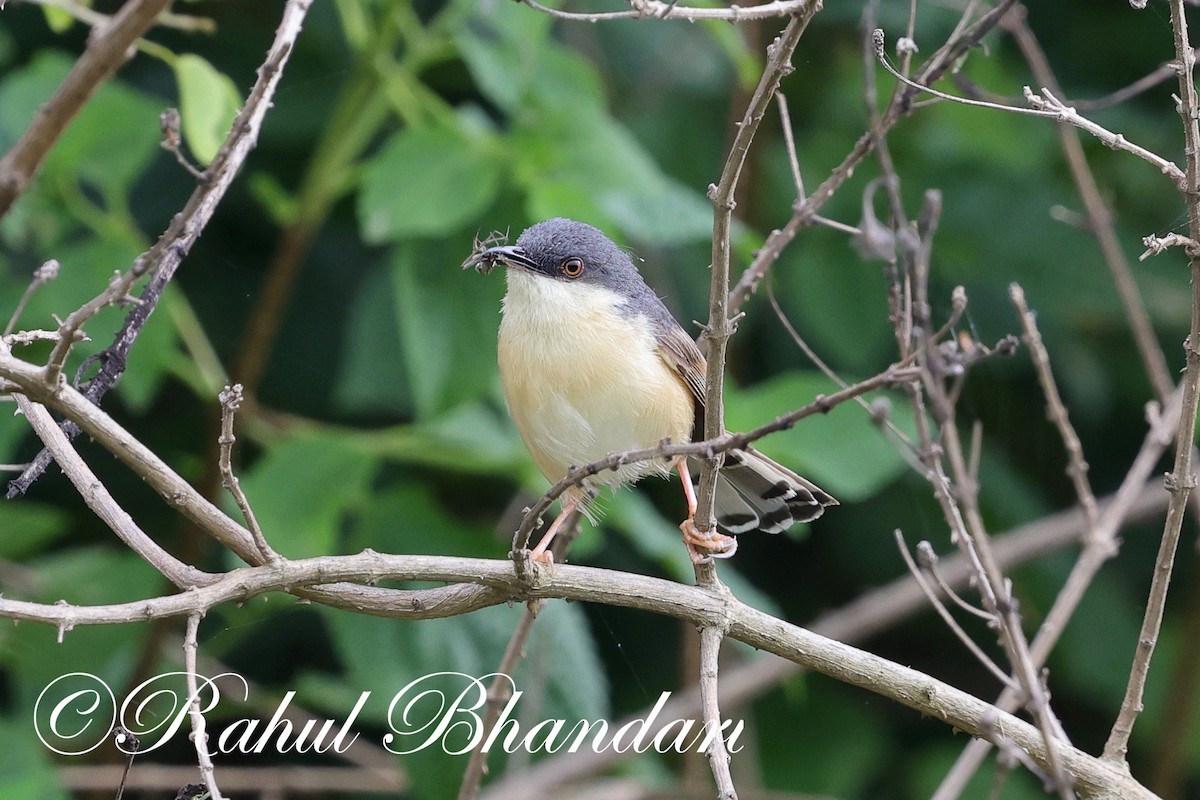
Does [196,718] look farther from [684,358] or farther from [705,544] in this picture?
Answer: [684,358]

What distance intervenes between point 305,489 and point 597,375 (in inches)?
44.4

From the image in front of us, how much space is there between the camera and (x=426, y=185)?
3930 millimetres

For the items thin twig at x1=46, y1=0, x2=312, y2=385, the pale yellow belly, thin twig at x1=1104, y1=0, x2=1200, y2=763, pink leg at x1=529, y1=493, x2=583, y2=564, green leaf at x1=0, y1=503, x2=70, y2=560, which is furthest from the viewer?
green leaf at x1=0, y1=503, x2=70, y2=560

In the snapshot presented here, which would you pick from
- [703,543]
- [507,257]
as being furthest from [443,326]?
[703,543]

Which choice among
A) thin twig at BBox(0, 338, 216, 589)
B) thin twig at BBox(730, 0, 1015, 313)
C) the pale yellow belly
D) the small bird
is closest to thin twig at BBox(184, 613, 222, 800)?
thin twig at BBox(0, 338, 216, 589)

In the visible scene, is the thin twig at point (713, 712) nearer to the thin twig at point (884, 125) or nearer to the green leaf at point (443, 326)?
the thin twig at point (884, 125)

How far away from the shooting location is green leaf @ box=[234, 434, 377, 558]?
396cm

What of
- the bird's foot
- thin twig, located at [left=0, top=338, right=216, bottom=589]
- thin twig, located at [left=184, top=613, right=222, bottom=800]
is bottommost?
thin twig, located at [left=184, top=613, right=222, bottom=800]

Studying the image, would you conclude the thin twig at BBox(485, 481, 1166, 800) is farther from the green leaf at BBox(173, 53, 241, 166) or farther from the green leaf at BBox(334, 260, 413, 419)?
the green leaf at BBox(173, 53, 241, 166)


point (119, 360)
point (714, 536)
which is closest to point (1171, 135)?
point (714, 536)

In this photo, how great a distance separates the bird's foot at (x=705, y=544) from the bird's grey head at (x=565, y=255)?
956 mm

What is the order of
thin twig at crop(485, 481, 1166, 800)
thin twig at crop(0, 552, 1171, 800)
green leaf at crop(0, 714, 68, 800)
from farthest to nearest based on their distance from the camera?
1. thin twig at crop(485, 481, 1166, 800)
2. green leaf at crop(0, 714, 68, 800)
3. thin twig at crop(0, 552, 1171, 800)

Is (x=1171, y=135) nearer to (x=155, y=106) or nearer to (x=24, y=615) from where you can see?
(x=155, y=106)

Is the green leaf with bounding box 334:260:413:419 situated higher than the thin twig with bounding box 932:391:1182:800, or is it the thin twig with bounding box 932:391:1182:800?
the thin twig with bounding box 932:391:1182:800
